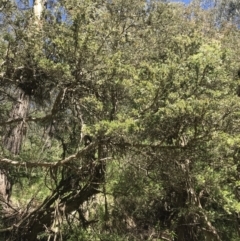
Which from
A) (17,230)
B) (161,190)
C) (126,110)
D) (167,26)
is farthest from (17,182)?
(167,26)

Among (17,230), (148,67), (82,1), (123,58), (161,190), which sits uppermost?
(82,1)

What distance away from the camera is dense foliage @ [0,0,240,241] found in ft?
13.3

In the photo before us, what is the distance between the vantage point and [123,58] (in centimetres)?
520

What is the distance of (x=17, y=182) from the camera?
7.09 metres

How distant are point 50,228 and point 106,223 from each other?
102cm

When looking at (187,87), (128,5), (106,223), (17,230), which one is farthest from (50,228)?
(128,5)

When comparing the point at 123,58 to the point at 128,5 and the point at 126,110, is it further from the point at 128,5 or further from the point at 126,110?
the point at 128,5

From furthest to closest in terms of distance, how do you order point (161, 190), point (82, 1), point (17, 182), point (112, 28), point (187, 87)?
point (17, 182)
point (161, 190)
point (112, 28)
point (82, 1)
point (187, 87)

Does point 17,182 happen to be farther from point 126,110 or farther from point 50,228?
point 126,110

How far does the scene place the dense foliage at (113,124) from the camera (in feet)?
13.3

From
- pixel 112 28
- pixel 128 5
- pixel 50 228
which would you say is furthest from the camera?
pixel 128 5

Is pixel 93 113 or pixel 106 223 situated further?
pixel 106 223

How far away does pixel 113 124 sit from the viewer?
380 centimetres

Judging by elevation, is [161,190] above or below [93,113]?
below
